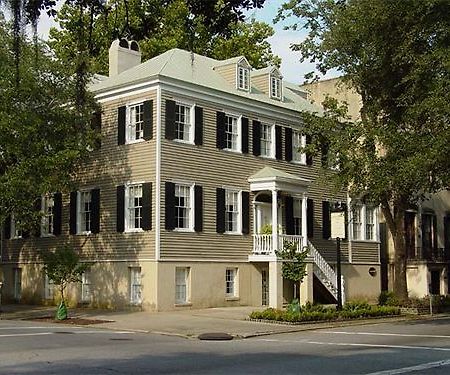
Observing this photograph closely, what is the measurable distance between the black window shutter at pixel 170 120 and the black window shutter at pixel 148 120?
629 millimetres

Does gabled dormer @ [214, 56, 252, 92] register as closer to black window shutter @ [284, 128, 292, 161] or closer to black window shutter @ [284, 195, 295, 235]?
black window shutter @ [284, 128, 292, 161]

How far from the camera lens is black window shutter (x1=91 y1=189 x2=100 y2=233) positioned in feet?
104

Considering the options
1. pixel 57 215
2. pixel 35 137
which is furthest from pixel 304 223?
pixel 35 137

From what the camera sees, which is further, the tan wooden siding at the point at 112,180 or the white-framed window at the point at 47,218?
the white-framed window at the point at 47,218

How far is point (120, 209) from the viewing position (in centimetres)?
3053

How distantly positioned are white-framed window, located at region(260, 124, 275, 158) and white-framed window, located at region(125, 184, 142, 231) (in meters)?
6.86

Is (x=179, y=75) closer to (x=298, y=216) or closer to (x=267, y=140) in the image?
(x=267, y=140)

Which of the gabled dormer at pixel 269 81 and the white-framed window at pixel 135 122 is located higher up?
the gabled dormer at pixel 269 81

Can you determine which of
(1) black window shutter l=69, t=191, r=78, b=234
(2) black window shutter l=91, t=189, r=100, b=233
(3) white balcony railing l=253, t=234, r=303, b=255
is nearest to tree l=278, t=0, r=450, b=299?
(3) white balcony railing l=253, t=234, r=303, b=255

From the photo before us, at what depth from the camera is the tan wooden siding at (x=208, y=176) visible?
97.3 feet

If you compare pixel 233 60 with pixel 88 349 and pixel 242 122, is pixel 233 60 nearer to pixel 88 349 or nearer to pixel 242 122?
pixel 242 122

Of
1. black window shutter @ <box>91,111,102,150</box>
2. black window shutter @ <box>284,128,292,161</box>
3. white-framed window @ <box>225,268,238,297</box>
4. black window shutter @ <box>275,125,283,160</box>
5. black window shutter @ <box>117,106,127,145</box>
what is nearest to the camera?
black window shutter @ <box>117,106,127,145</box>

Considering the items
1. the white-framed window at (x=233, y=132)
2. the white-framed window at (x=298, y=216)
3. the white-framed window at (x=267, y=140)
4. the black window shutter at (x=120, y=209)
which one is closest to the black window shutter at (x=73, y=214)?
the black window shutter at (x=120, y=209)

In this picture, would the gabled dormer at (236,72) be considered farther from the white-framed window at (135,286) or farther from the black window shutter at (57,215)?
the white-framed window at (135,286)
